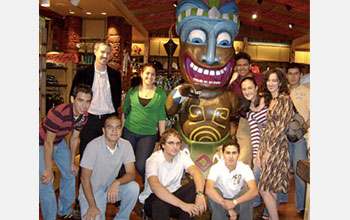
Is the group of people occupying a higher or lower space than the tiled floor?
higher

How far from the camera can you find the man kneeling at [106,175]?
2.38m

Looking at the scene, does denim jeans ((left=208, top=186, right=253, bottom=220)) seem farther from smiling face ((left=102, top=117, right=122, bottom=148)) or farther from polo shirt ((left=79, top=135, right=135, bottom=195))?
smiling face ((left=102, top=117, right=122, bottom=148))

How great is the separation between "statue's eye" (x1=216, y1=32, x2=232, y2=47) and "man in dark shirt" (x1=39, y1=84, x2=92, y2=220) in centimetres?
110

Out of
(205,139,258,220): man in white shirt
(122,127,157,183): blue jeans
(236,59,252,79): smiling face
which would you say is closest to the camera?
(205,139,258,220): man in white shirt

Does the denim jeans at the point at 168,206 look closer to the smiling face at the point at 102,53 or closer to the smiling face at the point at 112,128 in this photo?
the smiling face at the point at 112,128

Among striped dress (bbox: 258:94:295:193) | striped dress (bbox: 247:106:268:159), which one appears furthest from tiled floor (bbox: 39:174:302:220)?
striped dress (bbox: 247:106:268:159)

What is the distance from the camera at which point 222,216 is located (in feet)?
7.67

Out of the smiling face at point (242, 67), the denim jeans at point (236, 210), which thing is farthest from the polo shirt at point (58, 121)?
the smiling face at point (242, 67)

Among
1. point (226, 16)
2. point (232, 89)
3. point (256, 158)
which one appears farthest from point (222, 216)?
point (226, 16)

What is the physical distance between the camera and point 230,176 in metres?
2.43

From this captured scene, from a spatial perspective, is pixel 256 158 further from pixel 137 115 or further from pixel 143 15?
pixel 143 15

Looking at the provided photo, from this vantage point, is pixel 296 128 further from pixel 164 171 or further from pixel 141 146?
pixel 141 146

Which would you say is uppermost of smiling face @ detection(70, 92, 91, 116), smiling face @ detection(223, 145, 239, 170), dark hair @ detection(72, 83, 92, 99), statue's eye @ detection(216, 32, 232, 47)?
statue's eye @ detection(216, 32, 232, 47)

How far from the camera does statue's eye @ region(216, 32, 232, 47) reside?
9.25 ft
